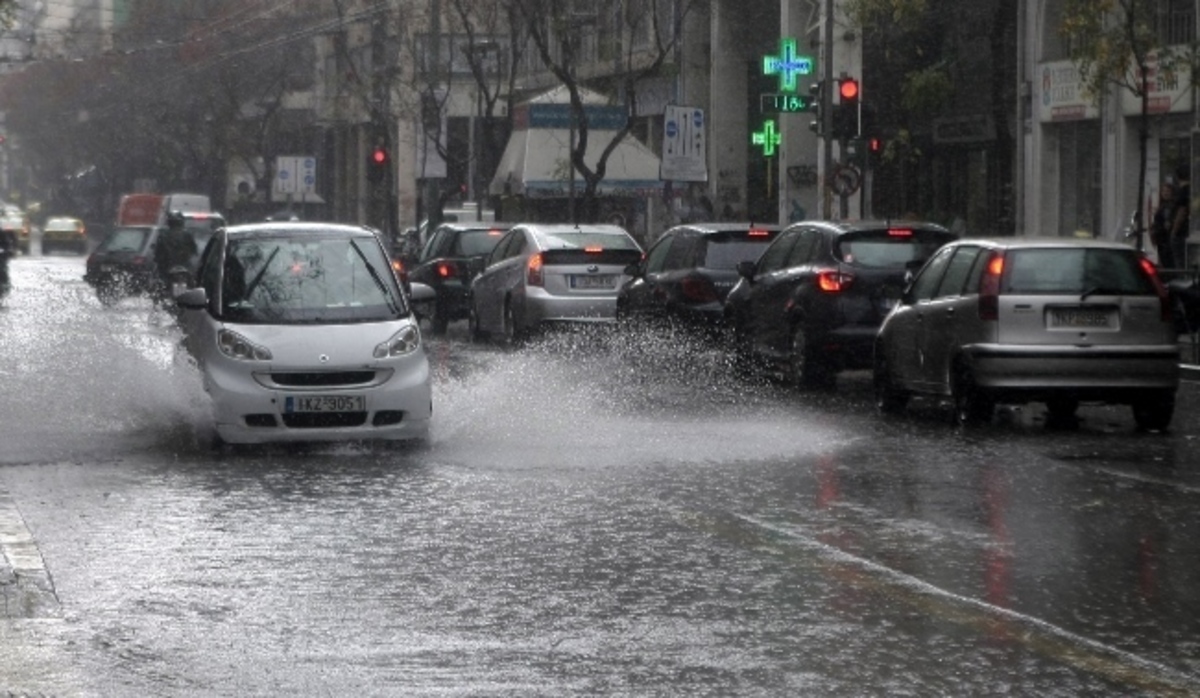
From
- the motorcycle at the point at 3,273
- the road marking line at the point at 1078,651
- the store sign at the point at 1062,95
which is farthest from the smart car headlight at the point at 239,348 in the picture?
the motorcycle at the point at 3,273

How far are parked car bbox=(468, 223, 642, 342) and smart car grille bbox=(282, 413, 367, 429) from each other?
12.4 metres

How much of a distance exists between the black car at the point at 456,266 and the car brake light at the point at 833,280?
41.9 ft

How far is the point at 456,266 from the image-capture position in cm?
3488

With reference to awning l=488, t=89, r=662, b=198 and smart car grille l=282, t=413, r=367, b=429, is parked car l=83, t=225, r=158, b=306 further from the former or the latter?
smart car grille l=282, t=413, r=367, b=429

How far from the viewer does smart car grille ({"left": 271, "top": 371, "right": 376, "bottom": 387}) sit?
1612cm

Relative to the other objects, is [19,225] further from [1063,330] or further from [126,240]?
[1063,330]

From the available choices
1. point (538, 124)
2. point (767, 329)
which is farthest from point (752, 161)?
point (767, 329)

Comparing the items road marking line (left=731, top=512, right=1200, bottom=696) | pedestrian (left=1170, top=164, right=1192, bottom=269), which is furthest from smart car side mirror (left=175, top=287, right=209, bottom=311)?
pedestrian (left=1170, top=164, right=1192, bottom=269)

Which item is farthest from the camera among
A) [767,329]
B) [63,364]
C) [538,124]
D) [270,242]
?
[538,124]

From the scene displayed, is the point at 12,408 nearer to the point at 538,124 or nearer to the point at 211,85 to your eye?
the point at 538,124

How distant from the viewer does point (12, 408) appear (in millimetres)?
20391

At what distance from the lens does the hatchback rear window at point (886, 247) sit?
22062mm

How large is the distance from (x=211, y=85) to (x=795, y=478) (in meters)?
75.9

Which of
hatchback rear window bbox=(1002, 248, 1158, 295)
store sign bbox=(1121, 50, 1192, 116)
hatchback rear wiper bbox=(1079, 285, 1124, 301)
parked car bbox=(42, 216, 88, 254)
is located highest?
store sign bbox=(1121, 50, 1192, 116)
